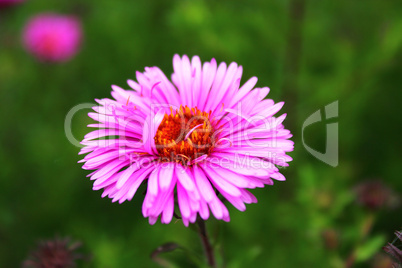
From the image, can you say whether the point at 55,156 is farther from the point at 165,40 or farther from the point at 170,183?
the point at 170,183

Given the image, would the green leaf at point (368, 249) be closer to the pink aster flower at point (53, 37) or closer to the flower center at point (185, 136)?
the flower center at point (185, 136)

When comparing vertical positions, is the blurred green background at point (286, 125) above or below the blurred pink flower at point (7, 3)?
below

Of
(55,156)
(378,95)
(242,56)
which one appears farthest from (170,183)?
(378,95)

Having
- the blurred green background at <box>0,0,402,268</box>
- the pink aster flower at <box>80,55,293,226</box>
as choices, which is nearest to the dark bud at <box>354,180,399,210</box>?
the blurred green background at <box>0,0,402,268</box>

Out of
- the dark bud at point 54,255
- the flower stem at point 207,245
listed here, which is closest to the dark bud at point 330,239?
the flower stem at point 207,245

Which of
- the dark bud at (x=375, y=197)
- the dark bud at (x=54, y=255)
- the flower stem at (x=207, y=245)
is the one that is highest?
the dark bud at (x=375, y=197)

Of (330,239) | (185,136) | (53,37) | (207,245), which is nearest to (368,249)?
(330,239)

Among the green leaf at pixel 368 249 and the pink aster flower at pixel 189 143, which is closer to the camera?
the pink aster flower at pixel 189 143

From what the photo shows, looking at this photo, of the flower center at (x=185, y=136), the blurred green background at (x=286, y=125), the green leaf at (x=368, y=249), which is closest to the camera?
the flower center at (x=185, y=136)

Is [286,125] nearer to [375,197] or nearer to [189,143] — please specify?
[375,197]

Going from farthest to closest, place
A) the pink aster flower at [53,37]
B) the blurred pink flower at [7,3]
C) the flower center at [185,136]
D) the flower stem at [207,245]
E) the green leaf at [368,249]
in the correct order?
1. the pink aster flower at [53,37]
2. the blurred pink flower at [7,3]
3. the green leaf at [368,249]
4. the flower center at [185,136]
5. the flower stem at [207,245]
